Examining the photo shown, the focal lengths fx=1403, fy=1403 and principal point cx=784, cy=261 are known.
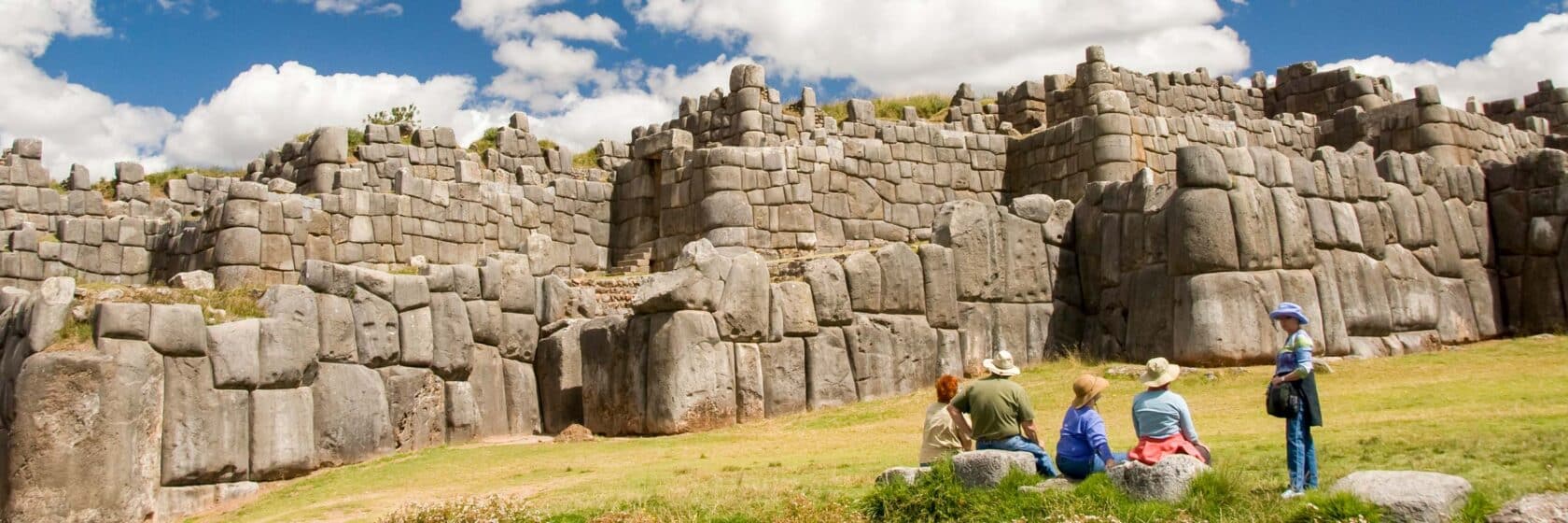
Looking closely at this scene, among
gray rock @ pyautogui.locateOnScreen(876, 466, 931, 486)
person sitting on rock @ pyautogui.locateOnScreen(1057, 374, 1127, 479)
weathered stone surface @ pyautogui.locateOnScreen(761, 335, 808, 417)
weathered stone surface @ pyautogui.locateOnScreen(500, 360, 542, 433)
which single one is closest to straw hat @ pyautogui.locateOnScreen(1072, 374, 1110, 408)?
person sitting on rock @ pyautogui.locateOnScreen(1057, 374, 1127, 479)

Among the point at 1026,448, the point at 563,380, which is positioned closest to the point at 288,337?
the point at 563,380

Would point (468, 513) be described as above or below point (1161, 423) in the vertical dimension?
below

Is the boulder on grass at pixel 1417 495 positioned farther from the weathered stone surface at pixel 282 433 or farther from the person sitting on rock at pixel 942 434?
the weathered stone surface at pixel 282 433

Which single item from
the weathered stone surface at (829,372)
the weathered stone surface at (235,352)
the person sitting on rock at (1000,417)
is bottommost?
the person sitting on rock at (1000,417)

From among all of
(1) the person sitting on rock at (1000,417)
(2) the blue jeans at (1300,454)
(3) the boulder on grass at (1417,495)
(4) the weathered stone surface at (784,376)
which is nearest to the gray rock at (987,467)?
(1) the person sitting on rock at (1000,417)

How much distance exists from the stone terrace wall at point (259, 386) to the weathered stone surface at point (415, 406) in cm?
2

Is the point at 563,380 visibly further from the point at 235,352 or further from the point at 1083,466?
the point at 1083,466

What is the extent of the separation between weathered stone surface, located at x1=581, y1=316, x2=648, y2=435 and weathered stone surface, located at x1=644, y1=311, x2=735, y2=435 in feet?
0.92

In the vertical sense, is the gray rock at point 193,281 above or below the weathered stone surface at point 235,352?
above

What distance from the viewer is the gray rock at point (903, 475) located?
38.7 feet

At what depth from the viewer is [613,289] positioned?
24.3m

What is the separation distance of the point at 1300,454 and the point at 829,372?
34.7 feet

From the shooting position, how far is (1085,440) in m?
11.5

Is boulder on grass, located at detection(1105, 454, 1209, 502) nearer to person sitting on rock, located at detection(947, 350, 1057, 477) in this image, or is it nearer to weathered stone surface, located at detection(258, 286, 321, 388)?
person sitting on rock, located at detection(947, 350, 1057, 477)
